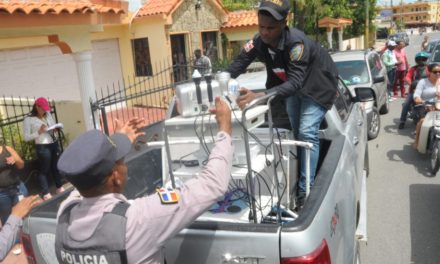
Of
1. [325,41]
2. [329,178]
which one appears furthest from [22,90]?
Answer: [325,41]

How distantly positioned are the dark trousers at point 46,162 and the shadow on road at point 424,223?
510cm

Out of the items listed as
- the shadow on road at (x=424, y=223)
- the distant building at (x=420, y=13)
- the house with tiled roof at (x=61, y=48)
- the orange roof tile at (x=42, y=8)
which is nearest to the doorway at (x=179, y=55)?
the house with tiled roof at (x=61, y=48)

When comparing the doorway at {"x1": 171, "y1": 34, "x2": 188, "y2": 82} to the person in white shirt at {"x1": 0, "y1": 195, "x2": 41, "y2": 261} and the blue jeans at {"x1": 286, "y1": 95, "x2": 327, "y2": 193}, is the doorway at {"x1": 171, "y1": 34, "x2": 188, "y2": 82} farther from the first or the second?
the person in white shirt at {"x1": 0, "y1": 195, "x2": 41, "y2": 261}

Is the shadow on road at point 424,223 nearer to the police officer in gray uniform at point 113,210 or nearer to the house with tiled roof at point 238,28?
the police officer in gray uniform at point 113,210

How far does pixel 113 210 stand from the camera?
1.71 metres

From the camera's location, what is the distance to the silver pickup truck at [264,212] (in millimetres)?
1912

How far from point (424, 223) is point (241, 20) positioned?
12250mm

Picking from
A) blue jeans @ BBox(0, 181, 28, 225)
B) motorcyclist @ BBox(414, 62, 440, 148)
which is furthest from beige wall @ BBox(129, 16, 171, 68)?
blue jeans @ BBox(0, 181, 28, 225)

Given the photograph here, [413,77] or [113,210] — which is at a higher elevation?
[113,210]

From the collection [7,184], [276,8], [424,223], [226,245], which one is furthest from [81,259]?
[424,223]

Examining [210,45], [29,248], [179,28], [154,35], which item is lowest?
[29,248]

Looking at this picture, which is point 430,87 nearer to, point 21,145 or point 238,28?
point 21,145

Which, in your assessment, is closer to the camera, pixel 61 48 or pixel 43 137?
pixel 43 137

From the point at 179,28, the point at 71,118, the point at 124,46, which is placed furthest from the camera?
the point at 179,28
